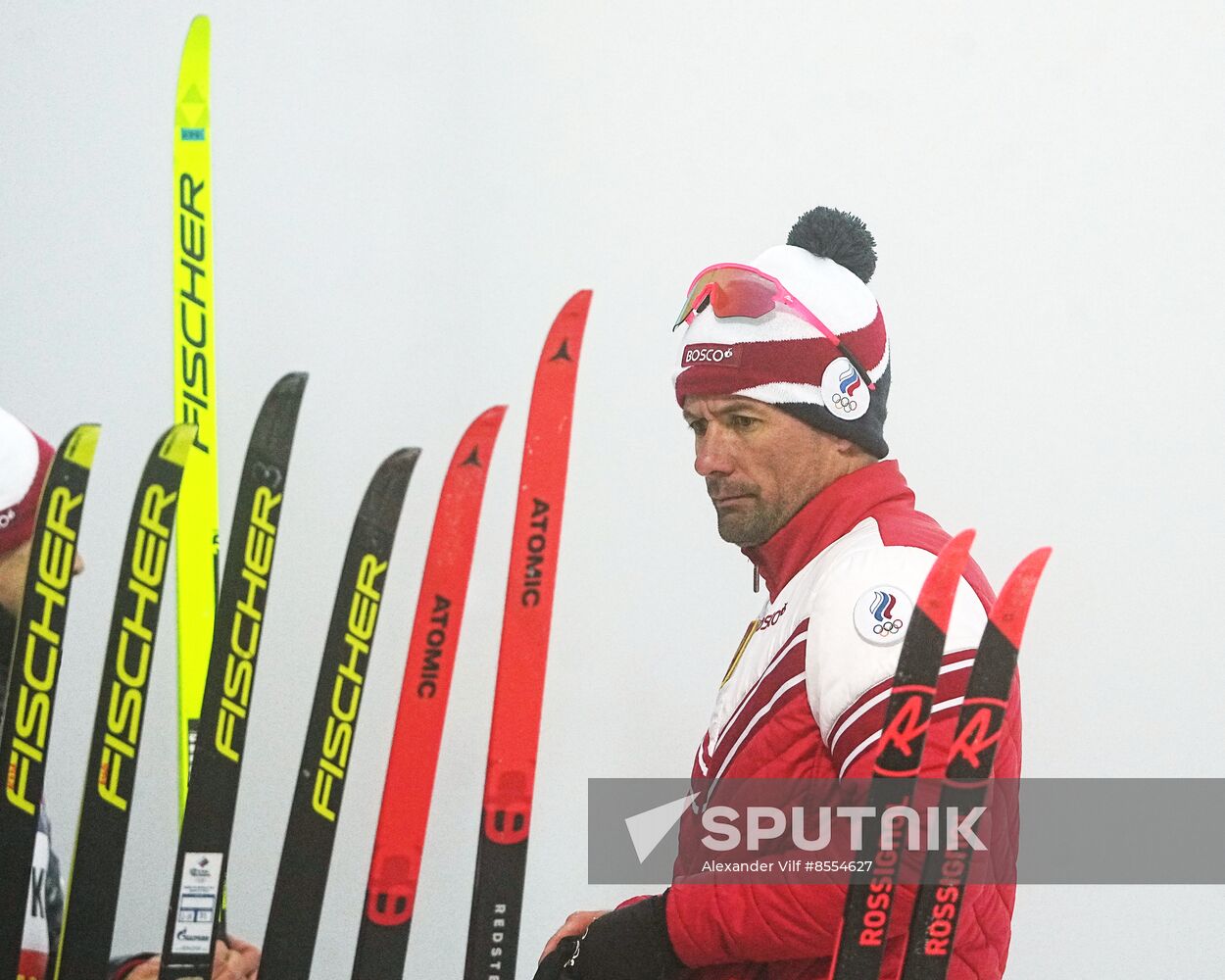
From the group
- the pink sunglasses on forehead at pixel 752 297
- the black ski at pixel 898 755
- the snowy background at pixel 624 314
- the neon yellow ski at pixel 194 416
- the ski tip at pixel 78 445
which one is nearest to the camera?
the black ski at pixel 898 755

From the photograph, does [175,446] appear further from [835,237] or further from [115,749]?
[835,237]

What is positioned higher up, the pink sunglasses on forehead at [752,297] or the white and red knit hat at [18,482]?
the pink sunglasses on forehead at [752,297]

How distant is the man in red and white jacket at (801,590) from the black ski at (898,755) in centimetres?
2

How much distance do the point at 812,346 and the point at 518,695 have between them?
51 cm

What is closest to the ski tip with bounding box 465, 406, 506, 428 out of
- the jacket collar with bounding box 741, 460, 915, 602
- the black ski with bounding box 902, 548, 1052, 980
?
the jacket collar with bounding box 741, 460, 915, 602

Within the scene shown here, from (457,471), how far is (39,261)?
128 cm

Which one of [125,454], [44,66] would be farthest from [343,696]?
[44,66]

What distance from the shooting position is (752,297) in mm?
1614

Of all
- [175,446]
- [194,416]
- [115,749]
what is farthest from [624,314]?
[115,749]

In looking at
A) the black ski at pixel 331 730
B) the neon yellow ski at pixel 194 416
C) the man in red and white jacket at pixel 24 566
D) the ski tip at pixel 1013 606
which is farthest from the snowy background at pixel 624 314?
the ski tip at pixel 1013 606

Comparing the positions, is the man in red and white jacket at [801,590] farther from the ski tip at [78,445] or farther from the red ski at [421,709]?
the ski tip at [78,445]

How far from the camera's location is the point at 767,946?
1.38 metres

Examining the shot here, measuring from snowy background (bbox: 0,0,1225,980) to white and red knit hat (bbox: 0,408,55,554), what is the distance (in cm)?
96

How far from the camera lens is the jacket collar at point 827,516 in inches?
60.3
